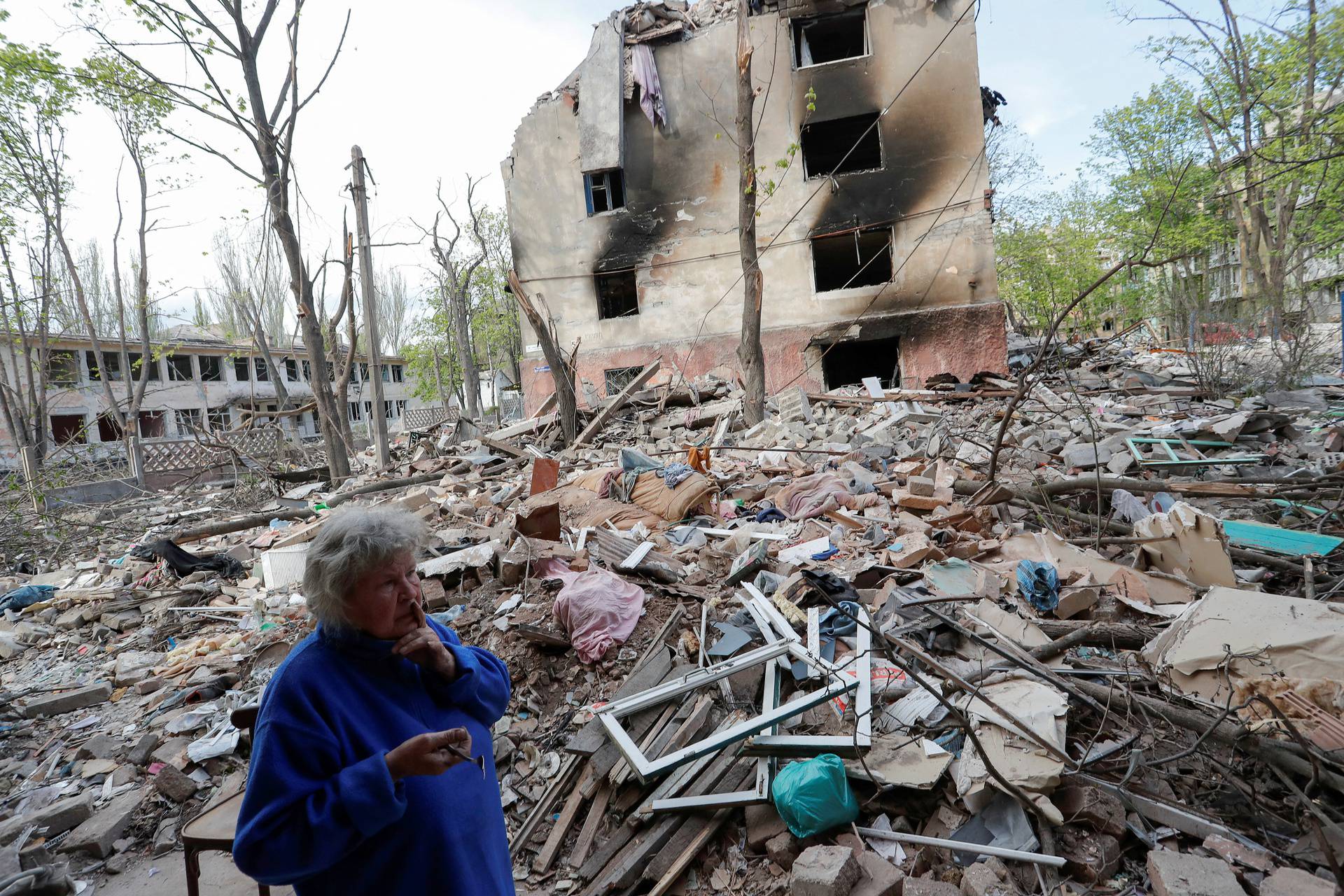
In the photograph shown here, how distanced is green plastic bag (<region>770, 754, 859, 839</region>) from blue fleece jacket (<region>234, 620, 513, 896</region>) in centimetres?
137

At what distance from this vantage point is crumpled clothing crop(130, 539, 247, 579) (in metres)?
6.86

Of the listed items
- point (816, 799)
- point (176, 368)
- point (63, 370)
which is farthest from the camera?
point (176, 368)

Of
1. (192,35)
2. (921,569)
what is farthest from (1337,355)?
(192,35)

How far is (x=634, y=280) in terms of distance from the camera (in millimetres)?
16266

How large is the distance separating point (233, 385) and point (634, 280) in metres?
26.9

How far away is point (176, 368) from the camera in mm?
27688

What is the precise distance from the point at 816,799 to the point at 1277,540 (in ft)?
12.7

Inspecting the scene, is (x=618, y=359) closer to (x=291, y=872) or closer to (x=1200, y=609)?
(x=1200, y=609)

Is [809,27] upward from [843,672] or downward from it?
upward

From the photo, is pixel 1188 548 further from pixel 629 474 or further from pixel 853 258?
pixel 853 258

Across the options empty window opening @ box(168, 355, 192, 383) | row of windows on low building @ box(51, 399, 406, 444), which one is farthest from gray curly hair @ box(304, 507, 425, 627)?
empty window opening @ box(168, 355, 192, 383)

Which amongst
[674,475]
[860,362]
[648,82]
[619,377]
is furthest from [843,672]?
[860,362]

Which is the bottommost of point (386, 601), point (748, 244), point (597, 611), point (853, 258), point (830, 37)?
point (597, 611)

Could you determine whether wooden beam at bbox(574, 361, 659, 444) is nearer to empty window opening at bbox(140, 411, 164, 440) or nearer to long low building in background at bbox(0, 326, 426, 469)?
long low building in background at bbox(0, 326, 426, 469)
